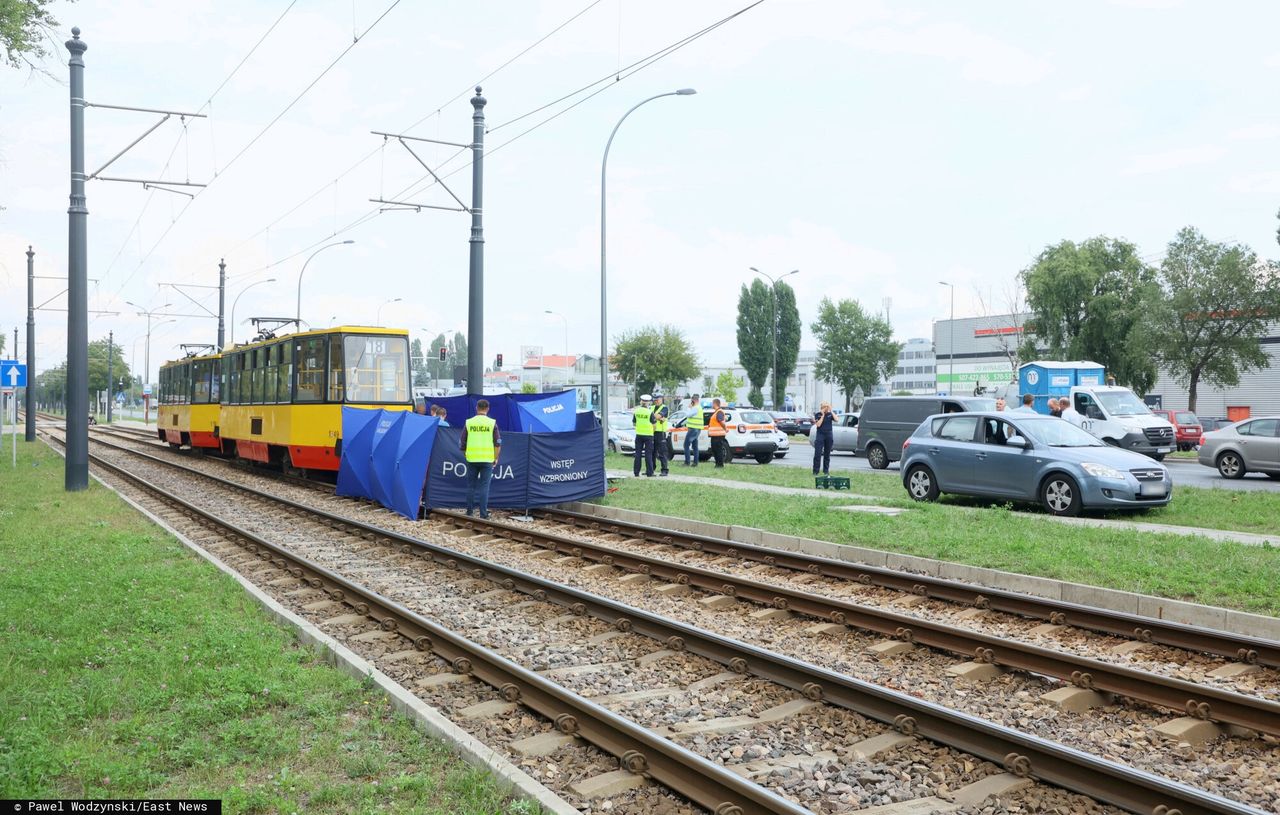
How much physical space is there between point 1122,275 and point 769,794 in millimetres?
60633

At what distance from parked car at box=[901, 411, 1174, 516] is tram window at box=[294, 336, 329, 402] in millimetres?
11317

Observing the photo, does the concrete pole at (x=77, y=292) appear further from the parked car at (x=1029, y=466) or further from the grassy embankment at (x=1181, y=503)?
the parked car at (x=1029, y=466)

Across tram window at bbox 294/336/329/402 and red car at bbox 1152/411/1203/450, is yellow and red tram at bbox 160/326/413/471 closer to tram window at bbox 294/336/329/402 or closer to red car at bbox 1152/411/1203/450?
tram window at bbox 294/336/329/402

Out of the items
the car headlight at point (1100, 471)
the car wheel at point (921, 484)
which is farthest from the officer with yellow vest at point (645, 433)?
the car headlight at point (1100, 471)

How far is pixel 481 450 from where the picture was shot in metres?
15.2

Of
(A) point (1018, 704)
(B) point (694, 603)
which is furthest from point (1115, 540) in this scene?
(A) point (1018, 704)

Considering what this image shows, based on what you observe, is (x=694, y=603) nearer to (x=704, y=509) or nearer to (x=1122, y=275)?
(x=704, y=509)

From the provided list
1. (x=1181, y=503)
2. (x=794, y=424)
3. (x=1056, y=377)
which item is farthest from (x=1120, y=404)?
(x=794, y=424)

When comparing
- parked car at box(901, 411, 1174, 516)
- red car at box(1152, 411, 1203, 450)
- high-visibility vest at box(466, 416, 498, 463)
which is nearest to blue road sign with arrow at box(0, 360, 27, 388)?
high-visibility vest at box(466, 416, 498, 463)

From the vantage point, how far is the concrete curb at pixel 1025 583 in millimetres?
→ 8234

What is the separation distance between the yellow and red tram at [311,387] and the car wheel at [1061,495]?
468 inches

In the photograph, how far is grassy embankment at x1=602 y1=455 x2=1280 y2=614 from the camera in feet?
30.8

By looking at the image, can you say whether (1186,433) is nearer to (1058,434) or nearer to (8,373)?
(1058,434)

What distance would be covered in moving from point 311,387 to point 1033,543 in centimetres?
1450
